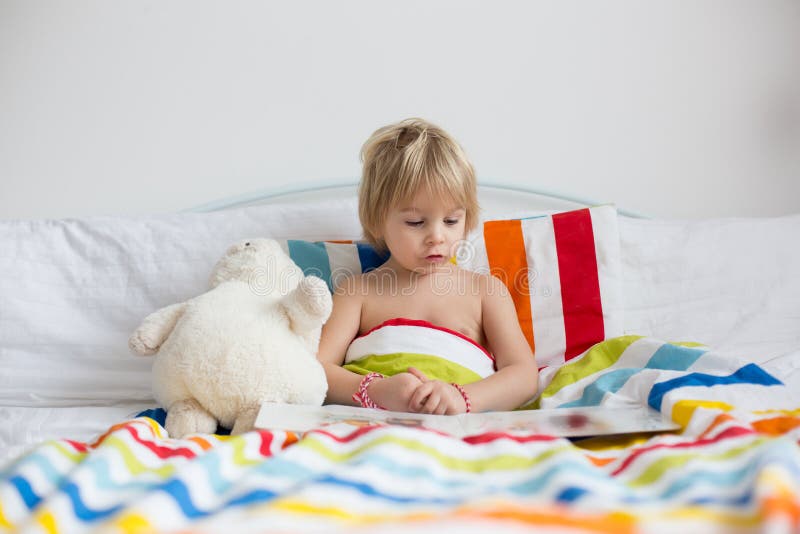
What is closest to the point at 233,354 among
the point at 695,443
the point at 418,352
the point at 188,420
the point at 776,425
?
the point at 188,420

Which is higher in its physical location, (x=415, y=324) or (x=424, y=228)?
(x=424, y=228)

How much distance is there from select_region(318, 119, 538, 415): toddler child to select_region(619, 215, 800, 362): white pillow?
0.30 metres

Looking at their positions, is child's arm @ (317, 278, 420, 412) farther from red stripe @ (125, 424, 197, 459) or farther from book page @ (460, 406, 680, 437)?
red stripe @ (125, 424, 197, 459)

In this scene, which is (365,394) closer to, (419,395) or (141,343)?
(419,395)

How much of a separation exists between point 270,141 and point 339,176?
17 centimetres

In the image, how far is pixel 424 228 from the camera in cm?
134

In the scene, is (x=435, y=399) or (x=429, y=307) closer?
(x=435, y=399)

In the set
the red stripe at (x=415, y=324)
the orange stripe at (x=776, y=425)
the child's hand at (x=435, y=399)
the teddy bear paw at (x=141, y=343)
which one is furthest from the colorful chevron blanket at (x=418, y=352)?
the orange stripe at (x=776, y=425)

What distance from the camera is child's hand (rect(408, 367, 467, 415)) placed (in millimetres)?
1104

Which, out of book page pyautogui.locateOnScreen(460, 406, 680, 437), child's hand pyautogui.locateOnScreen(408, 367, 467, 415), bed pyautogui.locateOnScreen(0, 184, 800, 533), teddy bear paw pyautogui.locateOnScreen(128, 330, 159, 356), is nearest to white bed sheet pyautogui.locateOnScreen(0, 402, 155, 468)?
bed pyautogui.locateOnScreen(0, 184, 800, 533)

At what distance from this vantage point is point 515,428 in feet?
3.34

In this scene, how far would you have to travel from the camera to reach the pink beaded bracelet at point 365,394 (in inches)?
46.5

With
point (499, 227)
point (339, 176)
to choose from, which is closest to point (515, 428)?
point (499, 227)

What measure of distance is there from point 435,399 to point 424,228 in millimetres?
348
